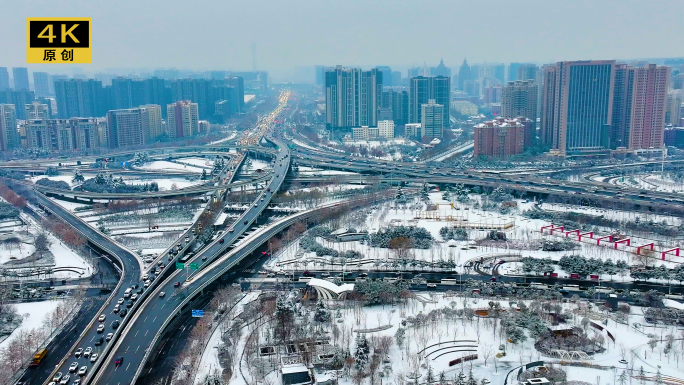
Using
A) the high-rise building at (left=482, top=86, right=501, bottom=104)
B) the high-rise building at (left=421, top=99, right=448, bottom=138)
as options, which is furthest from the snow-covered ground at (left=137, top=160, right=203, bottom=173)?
the high-rise building at (left=482, top=86, right=501, bottom=104)

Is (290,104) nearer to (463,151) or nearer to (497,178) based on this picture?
(463,151)

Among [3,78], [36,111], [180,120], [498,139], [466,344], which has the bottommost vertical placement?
[466,344]

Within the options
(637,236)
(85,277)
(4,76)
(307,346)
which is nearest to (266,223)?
(85,277)

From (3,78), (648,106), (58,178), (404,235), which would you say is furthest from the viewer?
(3,78)

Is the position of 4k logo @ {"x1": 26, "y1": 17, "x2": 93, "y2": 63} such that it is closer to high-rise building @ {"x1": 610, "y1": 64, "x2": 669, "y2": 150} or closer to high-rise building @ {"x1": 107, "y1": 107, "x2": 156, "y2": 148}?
high-rise building @ {"x1": 610, "y1": 64, "x2": 669, "y2": 150}

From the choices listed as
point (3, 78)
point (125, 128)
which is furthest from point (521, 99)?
point (3, 78)

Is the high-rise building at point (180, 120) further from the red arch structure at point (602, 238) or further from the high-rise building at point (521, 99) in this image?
the red arch structure at point (602, 238)

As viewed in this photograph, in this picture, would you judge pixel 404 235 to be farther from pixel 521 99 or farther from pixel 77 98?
pixel 77 98
